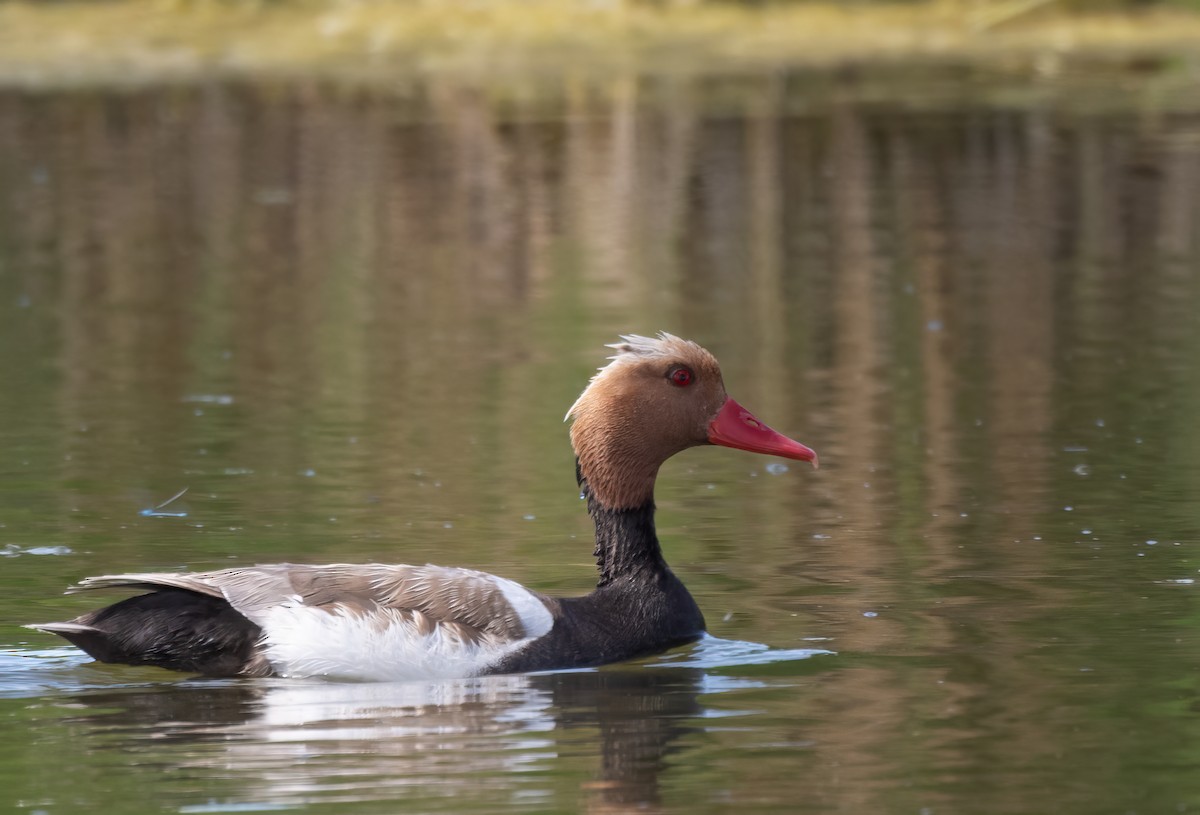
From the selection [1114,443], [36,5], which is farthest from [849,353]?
[36,5]

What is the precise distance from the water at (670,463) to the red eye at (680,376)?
0.94m

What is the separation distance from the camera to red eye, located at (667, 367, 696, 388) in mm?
9500

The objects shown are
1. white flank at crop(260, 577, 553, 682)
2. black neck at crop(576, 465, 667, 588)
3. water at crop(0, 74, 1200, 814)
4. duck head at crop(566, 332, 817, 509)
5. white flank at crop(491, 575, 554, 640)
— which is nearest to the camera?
water at crop(0, 74, 1200, 814)

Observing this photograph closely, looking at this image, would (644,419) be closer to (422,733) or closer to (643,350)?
(643,350)

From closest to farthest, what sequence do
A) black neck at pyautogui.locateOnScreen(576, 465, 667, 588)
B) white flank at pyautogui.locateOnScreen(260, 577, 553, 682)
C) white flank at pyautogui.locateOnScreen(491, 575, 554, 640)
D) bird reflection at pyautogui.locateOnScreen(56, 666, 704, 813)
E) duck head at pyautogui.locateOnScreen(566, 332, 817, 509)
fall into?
1. bird reflection at pyautogui.locateOnScreen(56, 666, 704, 813)
2. white flank at pyautogui.locateOnScreen(260, 577, 553, 682)
3. white flank at pyautogui.locateOnScreen(491, 575, 554, 640)
4. black neck at pyautogui.locateOnScreen(576, 465, 667, 588)
5. duck head at pyautogui.locateOnScreen(566, 332, 817, 509)

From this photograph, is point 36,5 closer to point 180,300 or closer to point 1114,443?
point 180,300

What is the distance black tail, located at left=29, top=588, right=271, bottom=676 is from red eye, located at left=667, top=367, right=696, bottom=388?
2.09 meters

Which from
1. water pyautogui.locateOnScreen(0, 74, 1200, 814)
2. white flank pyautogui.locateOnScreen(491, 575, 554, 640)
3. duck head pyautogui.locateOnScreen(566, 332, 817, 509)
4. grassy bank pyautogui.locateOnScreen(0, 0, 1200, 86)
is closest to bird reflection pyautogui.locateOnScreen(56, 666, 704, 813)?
water pyautogui.locateOnScreen(0, 74, 1200, 814)

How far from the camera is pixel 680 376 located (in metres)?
9.50

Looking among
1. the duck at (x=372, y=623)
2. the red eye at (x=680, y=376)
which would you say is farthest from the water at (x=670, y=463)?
the red eye at (x=680, y=376)

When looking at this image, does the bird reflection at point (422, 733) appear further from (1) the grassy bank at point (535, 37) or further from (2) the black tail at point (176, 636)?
(1) the grassy bank at point (535, 37)

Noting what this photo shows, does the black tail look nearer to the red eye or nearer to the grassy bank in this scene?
the red eye

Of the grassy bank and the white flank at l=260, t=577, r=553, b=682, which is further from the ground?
the grassy bank

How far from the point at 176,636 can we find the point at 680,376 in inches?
93.2
